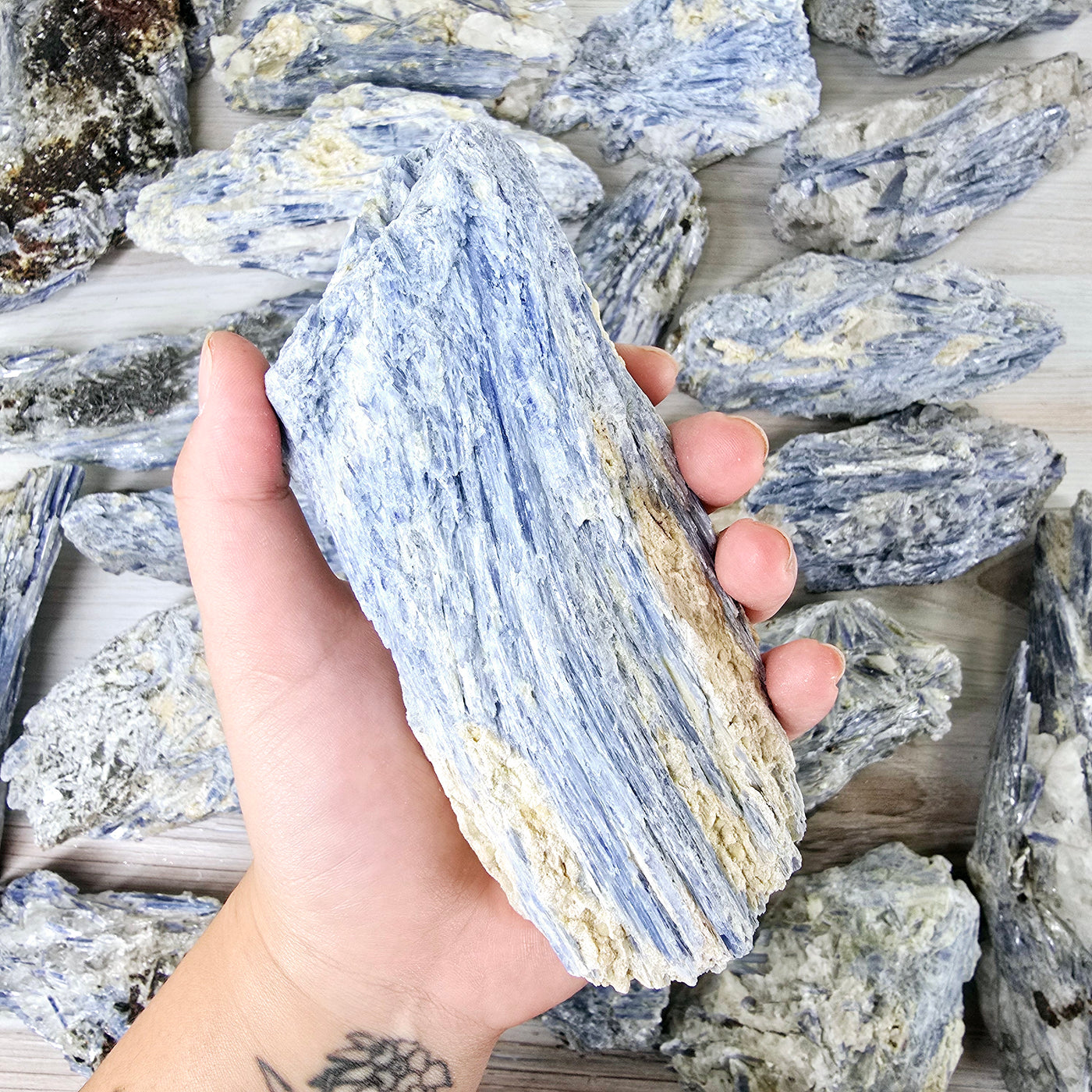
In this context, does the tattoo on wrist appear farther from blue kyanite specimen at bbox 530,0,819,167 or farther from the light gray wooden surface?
blue kyanite specimen at bbox 530,0,819,167

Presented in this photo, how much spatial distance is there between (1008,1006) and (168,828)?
6.06ft

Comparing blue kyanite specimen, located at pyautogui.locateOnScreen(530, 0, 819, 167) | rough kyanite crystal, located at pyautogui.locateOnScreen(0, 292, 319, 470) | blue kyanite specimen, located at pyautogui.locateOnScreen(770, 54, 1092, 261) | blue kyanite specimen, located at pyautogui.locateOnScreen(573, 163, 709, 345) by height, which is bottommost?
rough kyanite crystal, located at pyautogui.locateOnScreen(0, 292, 319, 470)

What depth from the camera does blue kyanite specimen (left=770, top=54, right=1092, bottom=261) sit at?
1.93 meters

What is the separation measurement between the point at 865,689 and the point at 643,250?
104 centimetres

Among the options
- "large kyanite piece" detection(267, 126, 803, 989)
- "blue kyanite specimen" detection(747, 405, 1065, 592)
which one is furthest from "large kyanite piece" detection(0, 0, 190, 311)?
"blue kyanite specimen" detection(747, 405, 1065, 592)

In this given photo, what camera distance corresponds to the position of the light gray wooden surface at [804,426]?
6.76ft

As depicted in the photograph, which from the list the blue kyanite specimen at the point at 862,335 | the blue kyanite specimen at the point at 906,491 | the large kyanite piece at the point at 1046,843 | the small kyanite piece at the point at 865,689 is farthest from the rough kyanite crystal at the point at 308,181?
the large kyanite piece at the point at 1046,843

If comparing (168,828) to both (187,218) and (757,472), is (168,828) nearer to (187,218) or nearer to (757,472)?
(187,218)

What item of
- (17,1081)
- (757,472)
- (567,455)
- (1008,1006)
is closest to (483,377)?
(567,455)

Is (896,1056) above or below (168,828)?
below

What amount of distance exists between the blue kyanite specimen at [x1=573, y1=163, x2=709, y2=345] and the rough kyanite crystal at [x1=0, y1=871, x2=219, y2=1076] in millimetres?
1598

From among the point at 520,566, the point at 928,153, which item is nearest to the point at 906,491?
the point at 928,153

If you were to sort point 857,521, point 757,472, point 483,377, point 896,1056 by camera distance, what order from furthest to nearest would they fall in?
point 857,521, point 896,1056, point 757,472, point 483,377

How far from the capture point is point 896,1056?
69.9 inches
